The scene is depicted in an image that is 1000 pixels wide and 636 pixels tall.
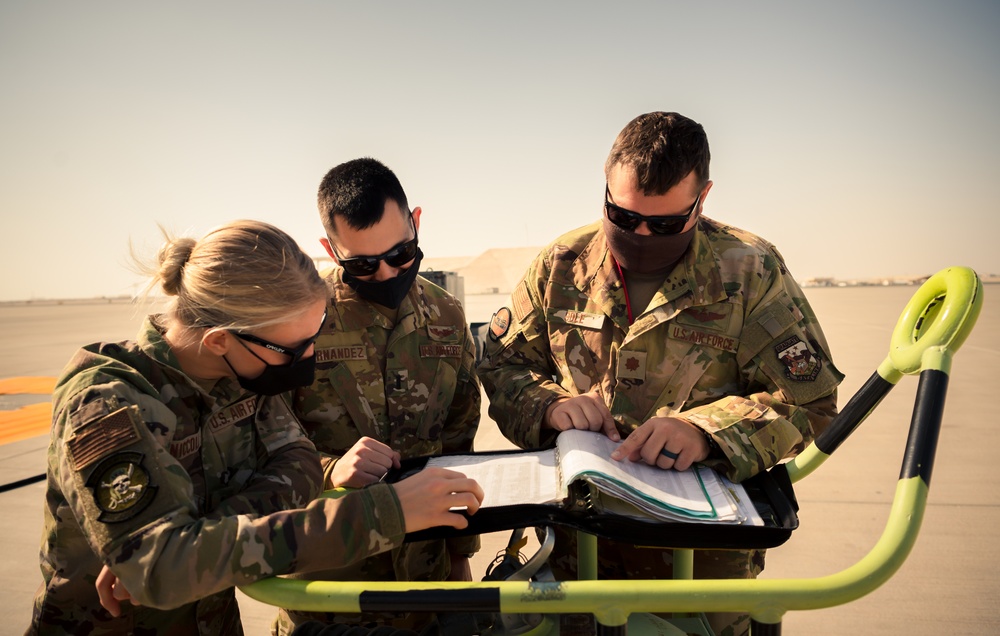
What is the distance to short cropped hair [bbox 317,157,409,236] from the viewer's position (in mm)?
2197

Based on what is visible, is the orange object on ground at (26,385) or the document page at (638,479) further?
the orange object on ground at (26,385)

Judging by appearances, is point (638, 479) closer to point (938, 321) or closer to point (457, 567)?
point (938, 321)

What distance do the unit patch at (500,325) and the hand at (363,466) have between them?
751mm

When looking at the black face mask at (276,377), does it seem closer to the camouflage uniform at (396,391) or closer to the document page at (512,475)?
the document page at (512,475)

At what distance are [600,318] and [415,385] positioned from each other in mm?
735

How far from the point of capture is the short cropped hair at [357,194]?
2197 mm

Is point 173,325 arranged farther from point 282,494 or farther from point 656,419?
point 656,419

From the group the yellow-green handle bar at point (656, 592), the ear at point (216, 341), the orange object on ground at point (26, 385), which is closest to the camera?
the yellow-green handle bar at point (656, 592)

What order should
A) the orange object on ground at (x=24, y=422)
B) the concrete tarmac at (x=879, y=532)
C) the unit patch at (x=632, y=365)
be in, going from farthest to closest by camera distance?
the orange object on ground at (x=24, y=422), the concrete tarmac at (x=879, y=532), the unit patch at (x=632, y=365)

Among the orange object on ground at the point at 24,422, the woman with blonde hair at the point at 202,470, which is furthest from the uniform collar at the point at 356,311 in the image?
the orange object on ground at the point at 24,422

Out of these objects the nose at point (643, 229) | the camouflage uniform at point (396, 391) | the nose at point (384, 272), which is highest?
the nose at point (643, 229)

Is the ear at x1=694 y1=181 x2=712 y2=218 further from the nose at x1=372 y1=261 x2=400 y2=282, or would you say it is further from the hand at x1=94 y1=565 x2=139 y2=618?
the hand at x1=94 y1=565 x2=139 y2=618

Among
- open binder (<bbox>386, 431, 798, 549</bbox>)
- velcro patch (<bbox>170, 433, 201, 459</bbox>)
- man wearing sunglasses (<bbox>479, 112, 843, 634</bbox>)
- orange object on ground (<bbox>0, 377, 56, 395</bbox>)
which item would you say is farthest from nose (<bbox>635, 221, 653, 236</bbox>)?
orange object on ground (<bbox>0, 377, 56, 395</bbox>)

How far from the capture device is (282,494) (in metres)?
1.52
